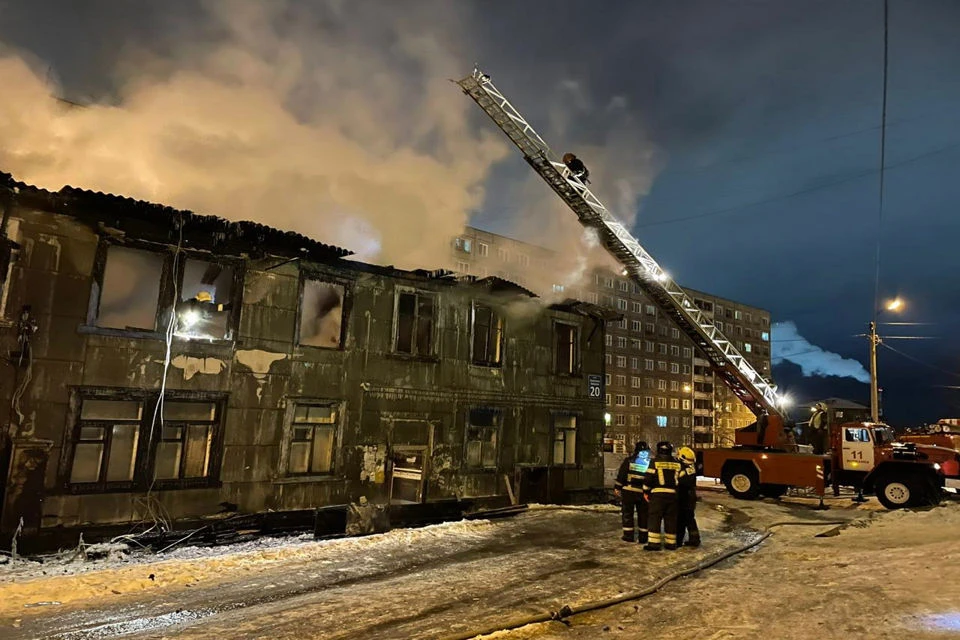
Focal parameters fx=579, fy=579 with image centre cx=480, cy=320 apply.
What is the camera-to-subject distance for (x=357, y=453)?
13.2 metres

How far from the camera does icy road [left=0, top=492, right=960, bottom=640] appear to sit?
6109 mm

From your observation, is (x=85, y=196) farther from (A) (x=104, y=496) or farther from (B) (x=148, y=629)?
(B) (x=148, y=629)

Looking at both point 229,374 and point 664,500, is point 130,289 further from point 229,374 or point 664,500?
point 664,500

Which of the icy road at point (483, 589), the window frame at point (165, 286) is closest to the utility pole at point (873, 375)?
the icy road at point (483, 589)

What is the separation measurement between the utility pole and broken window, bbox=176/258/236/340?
25.3 meters

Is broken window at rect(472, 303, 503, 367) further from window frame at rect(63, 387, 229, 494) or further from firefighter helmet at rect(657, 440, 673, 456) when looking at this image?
window frame at rect(63, 387, 229, 494)

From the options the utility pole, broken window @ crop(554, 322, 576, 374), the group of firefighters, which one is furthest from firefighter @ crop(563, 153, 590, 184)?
the utility pole

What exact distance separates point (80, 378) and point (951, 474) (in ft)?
78.4

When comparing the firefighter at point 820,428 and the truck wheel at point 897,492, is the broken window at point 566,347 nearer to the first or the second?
the firefighter at point 820,428

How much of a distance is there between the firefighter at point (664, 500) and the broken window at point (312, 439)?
6832mm

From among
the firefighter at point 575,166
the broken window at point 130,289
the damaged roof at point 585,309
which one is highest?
the firefighter at point 575,166

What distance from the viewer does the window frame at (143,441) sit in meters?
9.93

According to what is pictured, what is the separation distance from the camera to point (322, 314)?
44.3ft

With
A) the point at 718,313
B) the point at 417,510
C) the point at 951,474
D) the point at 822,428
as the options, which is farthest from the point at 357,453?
the point at 718,313
